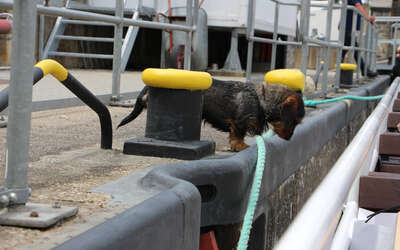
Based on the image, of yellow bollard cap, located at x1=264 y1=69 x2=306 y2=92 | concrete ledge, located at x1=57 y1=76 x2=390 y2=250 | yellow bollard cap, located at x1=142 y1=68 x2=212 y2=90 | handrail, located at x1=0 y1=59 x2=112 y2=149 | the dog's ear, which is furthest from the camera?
yellow bollard cap, located at x1=264 y1=69 x2=306 y2=92

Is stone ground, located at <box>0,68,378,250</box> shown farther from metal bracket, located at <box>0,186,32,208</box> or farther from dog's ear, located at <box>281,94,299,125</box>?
dog's ear, located at <box>281,94,299,125</box>

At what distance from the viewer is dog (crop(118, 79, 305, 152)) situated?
12.0 ft

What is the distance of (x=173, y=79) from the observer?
2.97 metres

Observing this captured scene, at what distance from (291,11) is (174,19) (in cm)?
510

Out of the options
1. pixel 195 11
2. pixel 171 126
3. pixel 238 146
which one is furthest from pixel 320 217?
pixel 195 11

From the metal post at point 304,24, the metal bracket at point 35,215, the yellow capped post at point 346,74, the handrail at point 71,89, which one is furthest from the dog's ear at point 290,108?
the yellow capped post at point 346,74

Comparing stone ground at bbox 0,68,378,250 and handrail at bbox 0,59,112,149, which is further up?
handrail at bbox 0,59,112,149

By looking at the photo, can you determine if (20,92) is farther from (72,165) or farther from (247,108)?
(247,108)

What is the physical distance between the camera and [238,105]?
3730mm

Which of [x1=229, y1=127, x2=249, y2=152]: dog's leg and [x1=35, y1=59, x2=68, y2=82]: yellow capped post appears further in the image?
[x1=229, y1=127, x2=249, y2=152]: dog's leg

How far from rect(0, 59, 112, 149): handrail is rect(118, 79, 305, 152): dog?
403 mm

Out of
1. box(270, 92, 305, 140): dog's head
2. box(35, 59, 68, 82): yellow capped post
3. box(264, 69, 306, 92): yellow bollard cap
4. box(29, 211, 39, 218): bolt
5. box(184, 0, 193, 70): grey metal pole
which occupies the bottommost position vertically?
box(29, 211, 39, 218): bolt

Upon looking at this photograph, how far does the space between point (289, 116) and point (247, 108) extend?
0.26m

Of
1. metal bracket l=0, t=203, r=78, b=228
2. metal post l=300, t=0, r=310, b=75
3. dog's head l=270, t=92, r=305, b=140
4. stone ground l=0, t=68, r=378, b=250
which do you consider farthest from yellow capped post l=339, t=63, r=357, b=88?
metal bracket l=0, t=203, r=78, b=228
